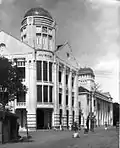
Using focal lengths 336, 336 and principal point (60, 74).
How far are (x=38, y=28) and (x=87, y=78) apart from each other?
0.61m

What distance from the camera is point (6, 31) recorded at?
2.09 metres

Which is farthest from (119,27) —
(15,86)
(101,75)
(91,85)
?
(15,86)

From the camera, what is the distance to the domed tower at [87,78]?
2367 mm

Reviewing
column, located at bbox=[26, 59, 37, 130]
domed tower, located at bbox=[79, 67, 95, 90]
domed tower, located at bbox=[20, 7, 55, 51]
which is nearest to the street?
column, located at bbox=[26, 59, 37, 130]

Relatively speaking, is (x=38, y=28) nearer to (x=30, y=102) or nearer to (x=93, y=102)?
(x=93, y=102)

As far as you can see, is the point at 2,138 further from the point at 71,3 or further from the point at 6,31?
the point at 71,3

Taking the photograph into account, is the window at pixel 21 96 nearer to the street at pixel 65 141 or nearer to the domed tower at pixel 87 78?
the street at pixel 65 141

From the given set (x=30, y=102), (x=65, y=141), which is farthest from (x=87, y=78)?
(x=30, y=102)

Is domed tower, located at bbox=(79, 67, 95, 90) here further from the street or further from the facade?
the street

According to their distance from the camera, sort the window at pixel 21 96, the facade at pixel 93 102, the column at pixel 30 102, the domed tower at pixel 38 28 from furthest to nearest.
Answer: the window at pixel 21 96 → the column at pixel 30 102 → the facade at pixel 93 102 → the domed tower at pixel 38 28

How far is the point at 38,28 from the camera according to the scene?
2.81m

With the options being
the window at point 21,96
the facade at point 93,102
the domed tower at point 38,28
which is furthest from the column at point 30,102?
the domed tower at point 38,28

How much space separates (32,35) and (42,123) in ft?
2.84

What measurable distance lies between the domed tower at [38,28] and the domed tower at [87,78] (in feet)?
1.05
